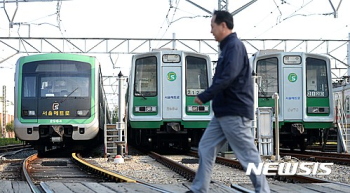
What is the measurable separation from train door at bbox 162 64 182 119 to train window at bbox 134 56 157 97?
0.30m

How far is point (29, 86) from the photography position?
14.9 m

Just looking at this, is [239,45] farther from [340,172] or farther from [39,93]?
[39,93]

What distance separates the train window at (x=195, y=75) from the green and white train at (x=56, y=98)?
9.20 feet

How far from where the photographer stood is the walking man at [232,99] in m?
4.19

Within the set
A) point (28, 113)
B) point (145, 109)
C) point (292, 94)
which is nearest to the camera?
point (28, 113)

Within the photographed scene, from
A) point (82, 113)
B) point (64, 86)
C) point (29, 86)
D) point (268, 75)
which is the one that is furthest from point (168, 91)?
point (29, 86)

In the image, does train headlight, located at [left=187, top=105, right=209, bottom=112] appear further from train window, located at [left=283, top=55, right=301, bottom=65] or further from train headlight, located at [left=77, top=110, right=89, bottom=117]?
train window, located at [left=283, top=55, right=301, bottom=65]

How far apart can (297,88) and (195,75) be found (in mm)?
3355

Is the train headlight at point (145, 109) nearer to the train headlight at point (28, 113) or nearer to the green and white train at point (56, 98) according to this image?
the green and white train at point (56, 98)

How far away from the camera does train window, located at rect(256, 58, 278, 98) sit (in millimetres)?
16875

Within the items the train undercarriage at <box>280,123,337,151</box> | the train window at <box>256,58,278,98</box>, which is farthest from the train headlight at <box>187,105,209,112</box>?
the train undercarriage at <box>280,123,337,151</box>

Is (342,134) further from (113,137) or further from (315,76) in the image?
(113,137)

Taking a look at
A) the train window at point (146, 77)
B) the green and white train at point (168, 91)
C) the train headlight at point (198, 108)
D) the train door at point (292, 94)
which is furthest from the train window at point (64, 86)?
the train door at point (292, 94)

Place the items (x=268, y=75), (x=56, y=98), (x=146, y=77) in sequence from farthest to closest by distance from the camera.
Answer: (x=268, y=75) → (x=146, y=77) → (x=56, y=98)
